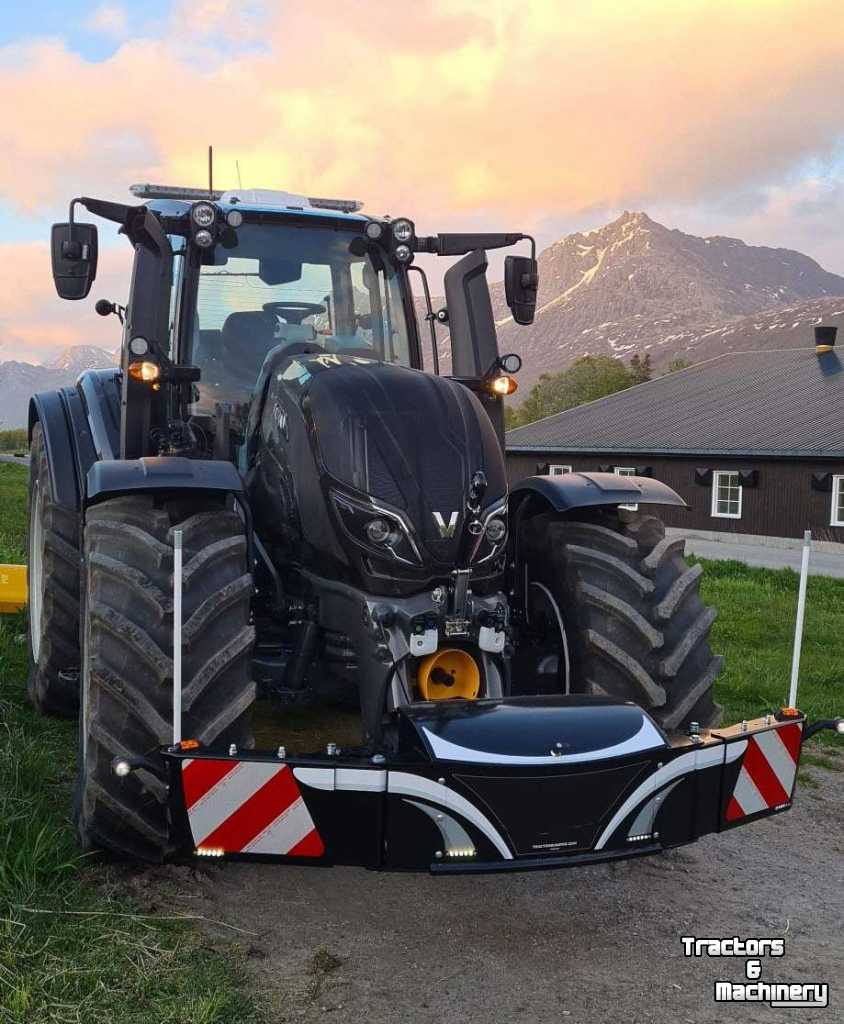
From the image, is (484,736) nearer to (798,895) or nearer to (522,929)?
(522,929)

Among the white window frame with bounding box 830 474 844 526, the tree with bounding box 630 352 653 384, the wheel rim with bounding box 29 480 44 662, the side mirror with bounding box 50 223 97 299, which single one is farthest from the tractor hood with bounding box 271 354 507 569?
the tree with bounding box 630 352 653 384

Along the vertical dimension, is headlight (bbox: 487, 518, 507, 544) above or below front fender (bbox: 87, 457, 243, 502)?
below

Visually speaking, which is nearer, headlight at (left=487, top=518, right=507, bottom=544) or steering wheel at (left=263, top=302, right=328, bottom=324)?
headlight at (left=487, top=518, right=507, bottom=544)

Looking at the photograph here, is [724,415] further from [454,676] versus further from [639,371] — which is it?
[639,371]

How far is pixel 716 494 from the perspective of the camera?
1179 inches

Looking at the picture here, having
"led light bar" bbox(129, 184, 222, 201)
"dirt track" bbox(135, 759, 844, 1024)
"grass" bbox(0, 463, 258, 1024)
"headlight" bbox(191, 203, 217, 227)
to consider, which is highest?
"led light bar" bbox(129, 184, 222, 201)

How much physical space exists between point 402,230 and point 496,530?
2014 mm

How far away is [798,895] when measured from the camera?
408cm

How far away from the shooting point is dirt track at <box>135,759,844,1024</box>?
312 centimetres

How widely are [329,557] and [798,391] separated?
1208 inches

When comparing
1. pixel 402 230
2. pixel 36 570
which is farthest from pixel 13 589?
pixel 402 230

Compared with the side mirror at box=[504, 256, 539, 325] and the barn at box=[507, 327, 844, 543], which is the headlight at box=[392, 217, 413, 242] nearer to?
the side mirror at box=[504, 256, 539, 325]

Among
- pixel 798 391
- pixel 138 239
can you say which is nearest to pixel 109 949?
pixel 138 239

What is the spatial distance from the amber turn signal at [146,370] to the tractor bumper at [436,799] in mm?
2068
